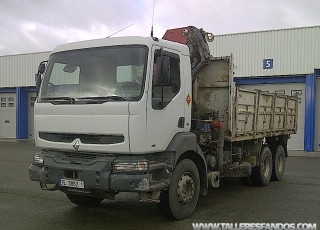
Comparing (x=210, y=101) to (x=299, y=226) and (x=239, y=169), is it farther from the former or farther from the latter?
(x=299, y=226)

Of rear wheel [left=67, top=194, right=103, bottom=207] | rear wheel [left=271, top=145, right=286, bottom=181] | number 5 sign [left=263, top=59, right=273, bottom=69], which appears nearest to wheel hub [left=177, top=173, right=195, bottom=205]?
rear wheel [left=67, top=194, right=103, bottom=207]

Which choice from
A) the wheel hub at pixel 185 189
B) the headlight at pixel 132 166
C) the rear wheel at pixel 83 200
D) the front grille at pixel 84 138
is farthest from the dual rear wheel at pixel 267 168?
the front grille at pixel 84 138

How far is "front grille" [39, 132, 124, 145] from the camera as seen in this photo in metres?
5.64

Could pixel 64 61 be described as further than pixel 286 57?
No

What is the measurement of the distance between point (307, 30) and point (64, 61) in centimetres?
1588

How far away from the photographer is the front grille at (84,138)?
5.64 m

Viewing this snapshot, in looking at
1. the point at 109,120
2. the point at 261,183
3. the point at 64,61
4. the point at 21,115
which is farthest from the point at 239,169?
the point at 21,115

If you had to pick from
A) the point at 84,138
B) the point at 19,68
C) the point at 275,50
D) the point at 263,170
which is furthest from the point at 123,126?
the point at 19,68

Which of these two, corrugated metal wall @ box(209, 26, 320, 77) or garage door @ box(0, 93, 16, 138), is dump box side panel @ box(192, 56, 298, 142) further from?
garage door @ box(0, 93, 16, 138)

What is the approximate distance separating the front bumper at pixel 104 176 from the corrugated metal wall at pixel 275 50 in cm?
1536

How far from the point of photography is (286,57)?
19.6 meters

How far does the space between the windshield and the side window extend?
0.26 m

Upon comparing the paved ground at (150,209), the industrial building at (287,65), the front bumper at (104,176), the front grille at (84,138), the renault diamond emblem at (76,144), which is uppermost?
the industrial building at (287,65)

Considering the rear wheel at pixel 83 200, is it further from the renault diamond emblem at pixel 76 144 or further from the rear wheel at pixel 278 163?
the rear wheel at pixel 278 163
